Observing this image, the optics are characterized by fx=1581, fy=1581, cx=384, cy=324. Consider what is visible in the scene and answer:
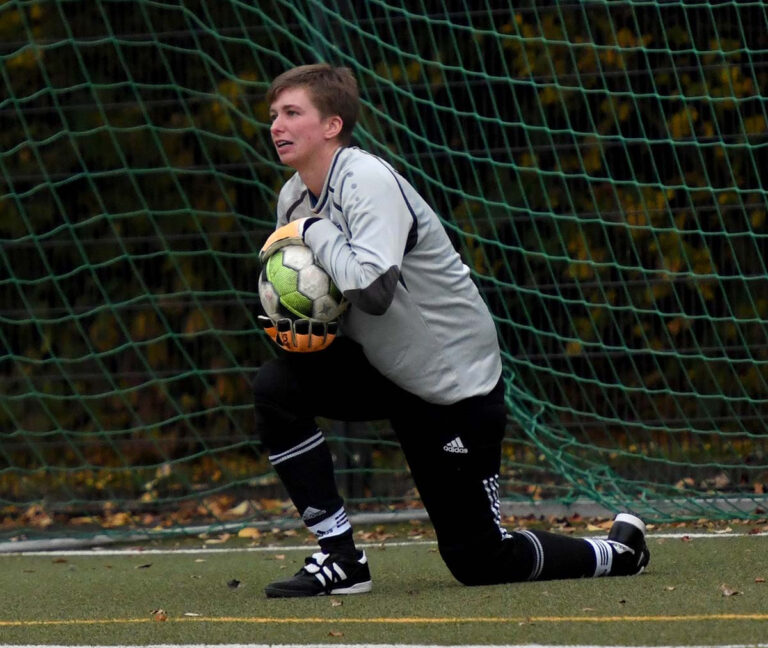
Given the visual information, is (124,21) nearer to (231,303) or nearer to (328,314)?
(231,303)

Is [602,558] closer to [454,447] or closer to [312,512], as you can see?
[454,447]

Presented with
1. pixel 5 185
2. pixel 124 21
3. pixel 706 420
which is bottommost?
pixel 706 420

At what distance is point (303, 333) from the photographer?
13.7 ft

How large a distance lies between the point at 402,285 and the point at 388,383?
277 millimetres

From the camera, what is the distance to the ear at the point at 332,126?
14.3ft

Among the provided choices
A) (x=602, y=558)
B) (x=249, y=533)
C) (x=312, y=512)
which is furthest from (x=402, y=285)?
(x=249, y=533)

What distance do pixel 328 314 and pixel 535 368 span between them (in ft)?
8.90

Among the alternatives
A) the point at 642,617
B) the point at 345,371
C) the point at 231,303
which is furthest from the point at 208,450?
the point at 642,617

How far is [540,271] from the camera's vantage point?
6.88 metres

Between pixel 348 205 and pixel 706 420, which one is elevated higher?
pixel 348 205

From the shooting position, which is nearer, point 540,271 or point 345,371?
point 345,371

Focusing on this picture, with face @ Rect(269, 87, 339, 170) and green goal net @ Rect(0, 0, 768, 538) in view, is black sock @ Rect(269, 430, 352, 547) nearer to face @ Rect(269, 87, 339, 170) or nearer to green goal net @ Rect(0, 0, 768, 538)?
face @ Rect(269, 87, 339, 170)

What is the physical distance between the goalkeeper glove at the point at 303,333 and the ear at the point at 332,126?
1.74ft

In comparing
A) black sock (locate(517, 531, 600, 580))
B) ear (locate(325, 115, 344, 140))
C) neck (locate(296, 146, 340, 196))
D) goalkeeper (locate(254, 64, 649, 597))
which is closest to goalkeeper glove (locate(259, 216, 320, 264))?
goalkeeper (locate(254, 64, 649, 597))
